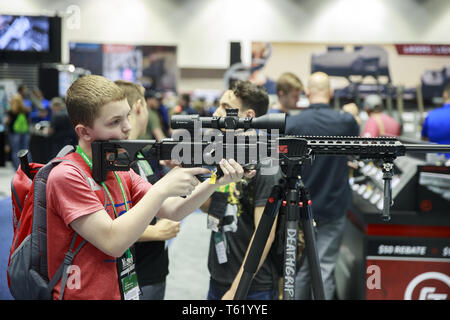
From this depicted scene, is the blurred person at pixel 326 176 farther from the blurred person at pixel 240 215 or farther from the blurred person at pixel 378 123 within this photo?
the blurred person at pixel 378 123

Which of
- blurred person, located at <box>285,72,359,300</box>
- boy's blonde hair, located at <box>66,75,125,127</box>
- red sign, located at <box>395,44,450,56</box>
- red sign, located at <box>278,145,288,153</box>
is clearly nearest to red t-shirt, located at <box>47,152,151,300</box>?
boy's blonde hair, located at <box>66,75,125,127</box>

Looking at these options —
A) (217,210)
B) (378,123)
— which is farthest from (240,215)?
(378,123)

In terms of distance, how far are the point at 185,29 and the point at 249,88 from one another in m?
11.8

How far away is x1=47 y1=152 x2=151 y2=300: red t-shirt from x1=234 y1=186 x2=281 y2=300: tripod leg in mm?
458

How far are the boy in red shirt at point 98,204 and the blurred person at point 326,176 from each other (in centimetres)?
158

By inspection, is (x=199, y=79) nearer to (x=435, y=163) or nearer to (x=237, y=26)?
(x=237, y=26)

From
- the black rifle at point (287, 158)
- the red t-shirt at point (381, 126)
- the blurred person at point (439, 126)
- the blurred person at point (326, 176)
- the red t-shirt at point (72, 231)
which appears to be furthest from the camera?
the red t-shirt at point (381, 126)

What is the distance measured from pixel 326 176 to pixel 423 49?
968cm

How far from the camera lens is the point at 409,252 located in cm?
254

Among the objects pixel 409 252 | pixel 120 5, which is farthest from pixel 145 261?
pixel 120 5

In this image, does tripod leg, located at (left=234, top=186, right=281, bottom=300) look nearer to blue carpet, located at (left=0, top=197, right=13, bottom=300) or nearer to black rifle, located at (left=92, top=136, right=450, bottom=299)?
black rifle, located at (left=92, top=136, right=450, bottom=299)

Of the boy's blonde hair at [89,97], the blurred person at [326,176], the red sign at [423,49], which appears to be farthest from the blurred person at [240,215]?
the red sign at [423,49]

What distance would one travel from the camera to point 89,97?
124cm

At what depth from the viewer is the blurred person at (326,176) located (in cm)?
281
